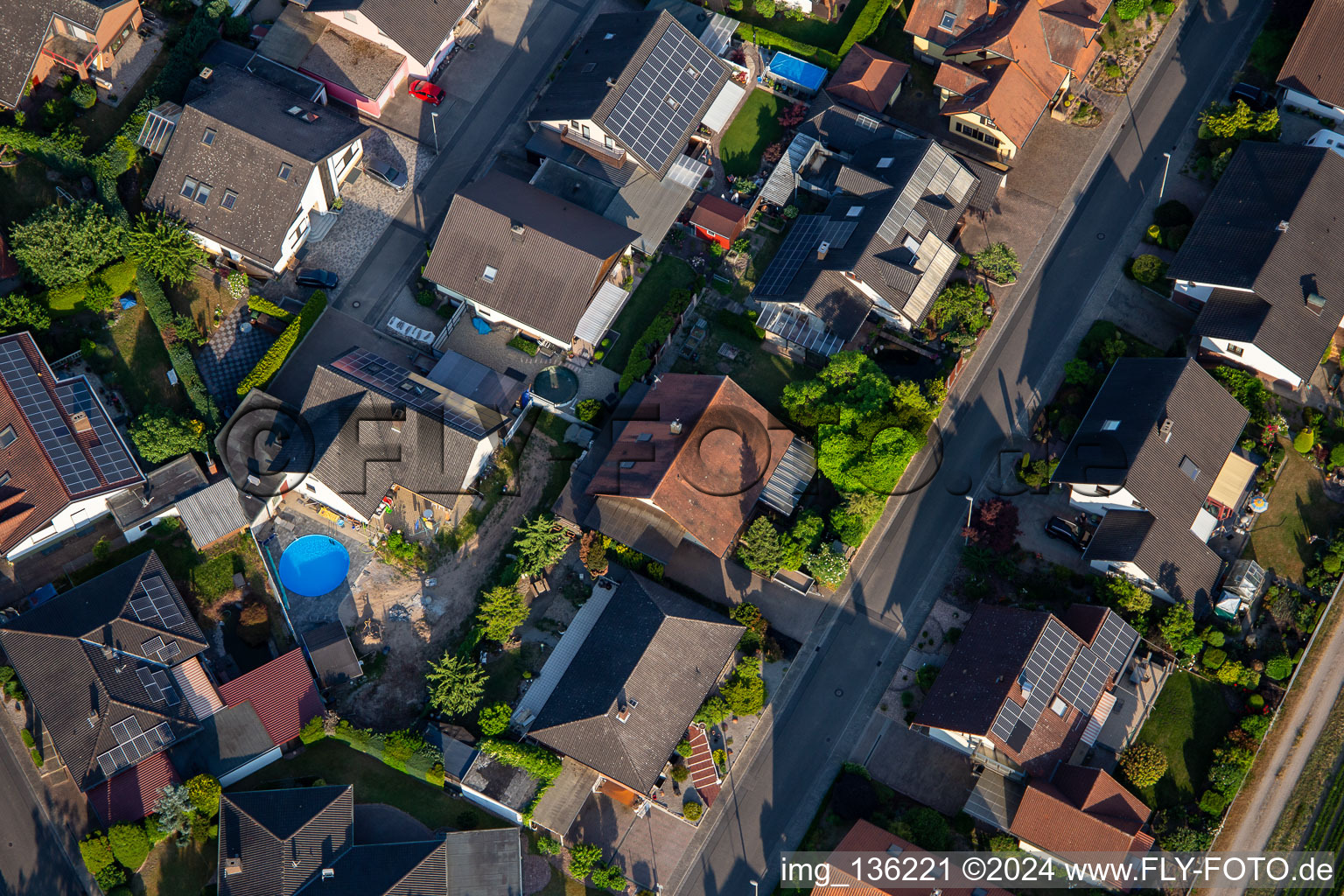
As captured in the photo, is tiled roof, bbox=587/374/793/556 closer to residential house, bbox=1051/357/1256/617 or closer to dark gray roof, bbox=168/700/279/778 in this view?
residential house, bbox=1051/357/1256/617

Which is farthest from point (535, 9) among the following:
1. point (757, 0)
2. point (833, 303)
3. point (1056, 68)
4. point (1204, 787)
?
point (1204, 787)

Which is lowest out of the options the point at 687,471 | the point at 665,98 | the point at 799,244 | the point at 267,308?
the point at 267,308

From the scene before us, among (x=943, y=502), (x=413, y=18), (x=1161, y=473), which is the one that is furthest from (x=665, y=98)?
(x=1161, y=473)

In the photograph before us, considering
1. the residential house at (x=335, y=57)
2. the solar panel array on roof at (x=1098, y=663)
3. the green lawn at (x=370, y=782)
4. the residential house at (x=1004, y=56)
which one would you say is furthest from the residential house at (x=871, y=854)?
the residential house at (x=335, y=57)

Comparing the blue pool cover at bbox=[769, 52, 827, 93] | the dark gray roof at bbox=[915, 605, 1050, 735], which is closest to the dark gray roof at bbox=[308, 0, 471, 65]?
the blue pool cover at bbox=[769, 52, 827, 93]

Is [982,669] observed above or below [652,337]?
below

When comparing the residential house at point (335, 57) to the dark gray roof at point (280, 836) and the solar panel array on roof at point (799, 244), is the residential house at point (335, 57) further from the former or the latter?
the dark gray roof at point (280, 836)

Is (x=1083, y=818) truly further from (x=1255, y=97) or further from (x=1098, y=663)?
(x=1255, y=97)
